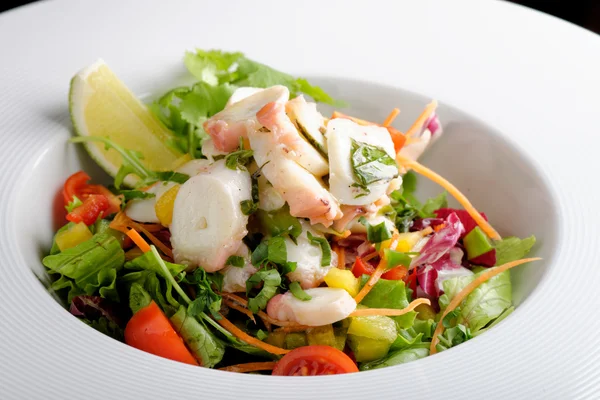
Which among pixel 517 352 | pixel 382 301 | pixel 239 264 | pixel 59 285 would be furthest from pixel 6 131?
pixel 517 352

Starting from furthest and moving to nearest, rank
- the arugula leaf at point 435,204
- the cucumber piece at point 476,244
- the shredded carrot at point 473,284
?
the arugula leaf at point 435,204
the cucumber piece at point 476,244
the shredded carrot at point 473,284

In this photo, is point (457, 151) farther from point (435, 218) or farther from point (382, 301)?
point (382, 301)

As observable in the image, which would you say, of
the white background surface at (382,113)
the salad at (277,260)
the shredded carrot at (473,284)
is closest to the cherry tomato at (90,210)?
the salad at (277,260)

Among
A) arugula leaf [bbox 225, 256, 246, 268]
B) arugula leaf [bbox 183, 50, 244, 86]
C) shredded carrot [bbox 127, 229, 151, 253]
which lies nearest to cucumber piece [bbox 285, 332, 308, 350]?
arugula leaf [bbox 225, 256, 246, 268]

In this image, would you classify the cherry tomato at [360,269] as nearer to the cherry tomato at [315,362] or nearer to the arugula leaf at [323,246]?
the arugula leaf at [323,246]

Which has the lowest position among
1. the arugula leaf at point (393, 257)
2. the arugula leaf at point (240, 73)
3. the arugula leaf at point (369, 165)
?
the arugula leaf at point (393, 257)

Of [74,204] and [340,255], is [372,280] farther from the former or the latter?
[74,204]

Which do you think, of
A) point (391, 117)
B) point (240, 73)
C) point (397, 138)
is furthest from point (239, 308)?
point (240, 73)

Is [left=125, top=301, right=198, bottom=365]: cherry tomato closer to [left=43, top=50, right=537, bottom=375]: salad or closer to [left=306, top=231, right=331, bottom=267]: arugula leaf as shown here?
[left=43, top=50, right=537, bottom=375]: salad
